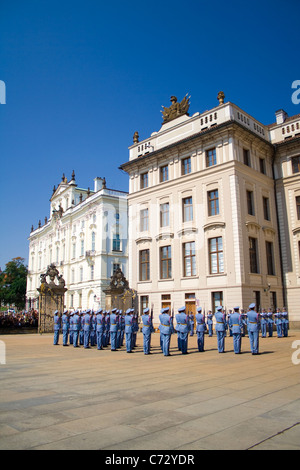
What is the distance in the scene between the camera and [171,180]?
31125mm

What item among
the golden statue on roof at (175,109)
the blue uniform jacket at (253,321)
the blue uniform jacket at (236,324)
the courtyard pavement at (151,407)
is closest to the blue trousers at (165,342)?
the blue uniform jacket at (236,324)

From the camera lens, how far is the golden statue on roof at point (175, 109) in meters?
32.8

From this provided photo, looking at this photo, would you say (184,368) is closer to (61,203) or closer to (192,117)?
(192,117)

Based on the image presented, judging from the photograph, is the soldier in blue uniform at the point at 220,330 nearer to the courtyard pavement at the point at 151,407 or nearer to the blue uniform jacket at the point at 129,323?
the courtyard pavement at the point at 151,407

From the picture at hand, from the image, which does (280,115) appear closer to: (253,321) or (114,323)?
(253,321)

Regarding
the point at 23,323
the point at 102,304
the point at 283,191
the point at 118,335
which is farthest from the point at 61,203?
the point at 118,335

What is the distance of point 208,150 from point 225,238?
7.57 meters

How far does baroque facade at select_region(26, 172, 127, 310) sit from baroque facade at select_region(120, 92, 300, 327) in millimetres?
12770

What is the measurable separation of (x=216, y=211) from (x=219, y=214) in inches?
21.8

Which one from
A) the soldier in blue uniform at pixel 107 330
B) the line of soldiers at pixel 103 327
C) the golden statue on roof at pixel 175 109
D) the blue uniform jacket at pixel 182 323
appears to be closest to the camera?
the blue uniform jacket at pixel 182 323

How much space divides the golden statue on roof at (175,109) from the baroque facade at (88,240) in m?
15.3

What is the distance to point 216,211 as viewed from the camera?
28016 millimetres

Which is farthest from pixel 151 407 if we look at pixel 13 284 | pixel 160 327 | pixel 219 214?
pixel 13 284

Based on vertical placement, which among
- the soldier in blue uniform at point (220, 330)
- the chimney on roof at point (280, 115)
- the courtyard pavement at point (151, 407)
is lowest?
the courtyard pavement at point (151, 407)
